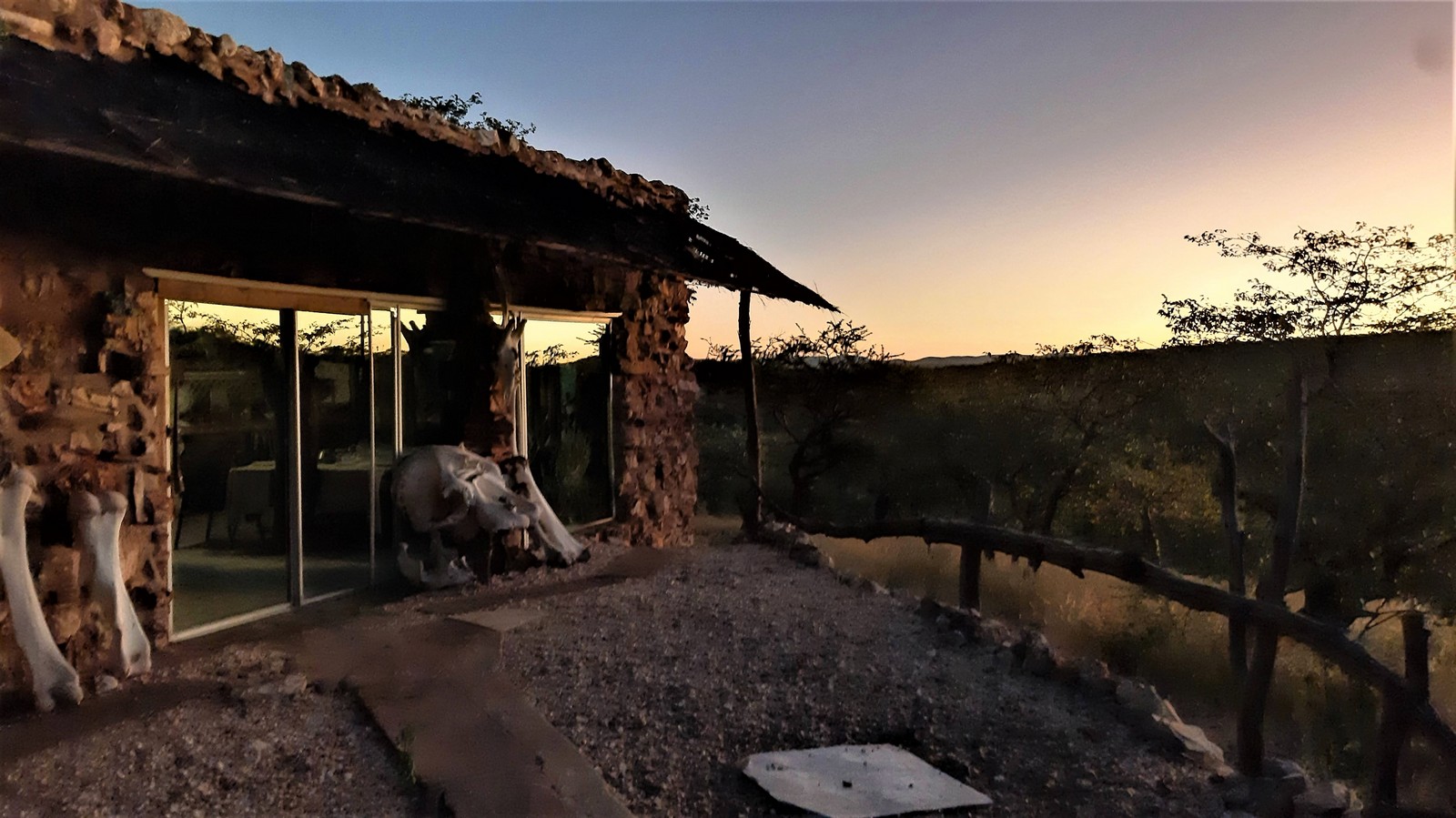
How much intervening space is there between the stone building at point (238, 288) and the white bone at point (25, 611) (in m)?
0.14

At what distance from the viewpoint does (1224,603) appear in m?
4.89

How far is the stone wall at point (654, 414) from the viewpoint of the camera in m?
9.08

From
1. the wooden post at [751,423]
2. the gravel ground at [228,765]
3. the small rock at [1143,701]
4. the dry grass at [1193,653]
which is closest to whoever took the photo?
the gravel ground at [228,765]

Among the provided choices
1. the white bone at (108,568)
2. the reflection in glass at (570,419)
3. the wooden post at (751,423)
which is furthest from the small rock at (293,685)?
the wooden post at (751,423)

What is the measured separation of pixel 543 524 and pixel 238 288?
2.99m

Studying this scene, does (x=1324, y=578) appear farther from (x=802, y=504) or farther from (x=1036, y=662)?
(x=802, y=504)

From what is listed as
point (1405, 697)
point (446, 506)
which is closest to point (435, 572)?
point (446, 506)

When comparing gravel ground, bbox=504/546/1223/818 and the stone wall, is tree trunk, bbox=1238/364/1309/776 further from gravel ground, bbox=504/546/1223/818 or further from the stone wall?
the stone wall

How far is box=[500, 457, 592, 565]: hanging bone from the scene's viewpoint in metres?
7.29

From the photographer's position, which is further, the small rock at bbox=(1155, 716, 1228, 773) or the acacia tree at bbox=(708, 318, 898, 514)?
the acacia tree at bbox=(708, 318, 898, 514)

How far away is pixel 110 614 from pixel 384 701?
150cm

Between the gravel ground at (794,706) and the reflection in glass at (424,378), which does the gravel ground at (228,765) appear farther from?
the reflection in glass at (424,378)

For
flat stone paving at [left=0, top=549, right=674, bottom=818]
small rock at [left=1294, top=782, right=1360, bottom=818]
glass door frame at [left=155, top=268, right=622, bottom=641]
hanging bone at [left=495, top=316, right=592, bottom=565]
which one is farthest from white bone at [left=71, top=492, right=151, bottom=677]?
small rock at [left=1294, top=782, right=1360, bottom=818]

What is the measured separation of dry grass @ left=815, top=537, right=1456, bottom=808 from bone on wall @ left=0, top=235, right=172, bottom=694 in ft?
22.0
